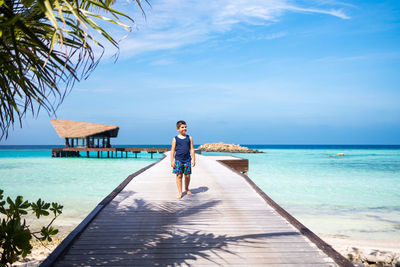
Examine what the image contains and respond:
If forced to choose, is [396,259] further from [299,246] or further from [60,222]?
[60,222]

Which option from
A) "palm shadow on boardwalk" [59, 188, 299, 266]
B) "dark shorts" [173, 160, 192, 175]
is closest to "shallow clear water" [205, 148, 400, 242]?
"dark shorts" [173, 160, 192, 175]

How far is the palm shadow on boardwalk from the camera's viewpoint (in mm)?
2992

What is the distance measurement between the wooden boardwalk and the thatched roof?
102ft

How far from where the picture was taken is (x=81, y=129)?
36.1 metres

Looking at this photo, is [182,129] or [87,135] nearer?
[182,129]

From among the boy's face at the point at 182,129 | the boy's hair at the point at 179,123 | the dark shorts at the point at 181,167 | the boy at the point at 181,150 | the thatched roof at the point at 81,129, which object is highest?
the thatched roof at the point at 81,129

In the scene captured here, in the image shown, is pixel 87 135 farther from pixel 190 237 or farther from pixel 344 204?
pixel 190 237

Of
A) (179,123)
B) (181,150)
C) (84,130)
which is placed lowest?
(181,150)

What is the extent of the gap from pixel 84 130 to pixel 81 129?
56 cm

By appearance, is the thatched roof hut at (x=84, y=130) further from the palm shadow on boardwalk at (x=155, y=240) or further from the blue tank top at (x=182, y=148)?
the palm shadow on boardwalk at (x=155, y=240)

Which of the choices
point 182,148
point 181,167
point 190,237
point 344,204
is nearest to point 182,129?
point 182,148

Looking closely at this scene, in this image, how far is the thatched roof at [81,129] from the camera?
115 ft

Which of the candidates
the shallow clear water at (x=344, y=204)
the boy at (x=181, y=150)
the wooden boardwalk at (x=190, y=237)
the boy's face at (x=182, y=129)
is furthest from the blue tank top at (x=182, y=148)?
the shallow clear water at (x=344, y=204)

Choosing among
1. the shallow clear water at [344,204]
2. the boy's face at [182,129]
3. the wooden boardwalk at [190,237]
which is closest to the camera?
the wooden boardwalk at [190,237]
